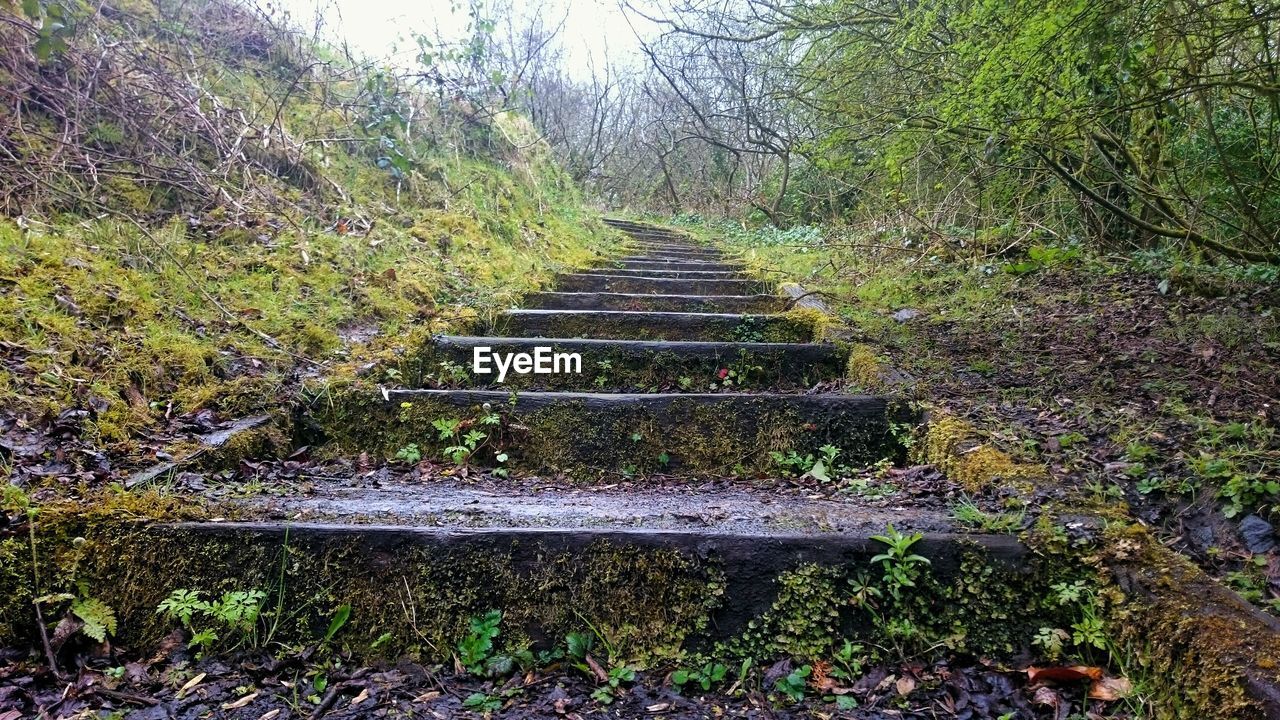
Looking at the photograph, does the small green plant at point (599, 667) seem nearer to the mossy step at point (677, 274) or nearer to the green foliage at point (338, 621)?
the green foliage at point (338, 621)

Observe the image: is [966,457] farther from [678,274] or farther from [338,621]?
[678,274]

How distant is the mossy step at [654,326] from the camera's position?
12.7ft

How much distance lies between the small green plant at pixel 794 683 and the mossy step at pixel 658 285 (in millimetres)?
3951

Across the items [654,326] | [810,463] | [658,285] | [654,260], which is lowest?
[810,463]

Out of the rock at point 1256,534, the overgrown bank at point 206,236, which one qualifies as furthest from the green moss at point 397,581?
the rock at point 1256,534

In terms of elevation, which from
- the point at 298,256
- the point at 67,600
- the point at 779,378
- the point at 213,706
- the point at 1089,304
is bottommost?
the point at 213,706

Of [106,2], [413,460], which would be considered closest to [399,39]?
[106,2]

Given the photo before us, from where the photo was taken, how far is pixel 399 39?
6105mm

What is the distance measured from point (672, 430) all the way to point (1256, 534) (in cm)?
168

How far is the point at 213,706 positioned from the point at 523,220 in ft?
19.3

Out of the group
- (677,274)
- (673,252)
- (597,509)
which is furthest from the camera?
(673,252)

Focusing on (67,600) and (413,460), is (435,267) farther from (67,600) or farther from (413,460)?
(67,600)

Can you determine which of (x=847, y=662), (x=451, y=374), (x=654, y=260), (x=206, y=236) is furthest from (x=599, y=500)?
(x=654, y=260)

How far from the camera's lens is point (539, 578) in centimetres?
162
